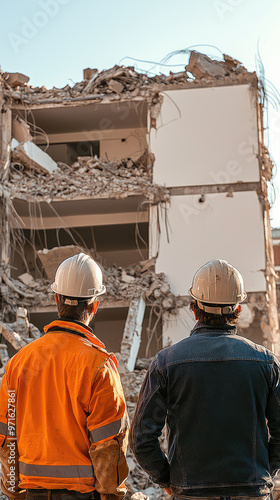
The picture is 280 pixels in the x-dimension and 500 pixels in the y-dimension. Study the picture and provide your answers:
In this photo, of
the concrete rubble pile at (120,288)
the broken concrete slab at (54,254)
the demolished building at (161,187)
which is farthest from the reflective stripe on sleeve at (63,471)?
the broken concrete slab at (54,254)

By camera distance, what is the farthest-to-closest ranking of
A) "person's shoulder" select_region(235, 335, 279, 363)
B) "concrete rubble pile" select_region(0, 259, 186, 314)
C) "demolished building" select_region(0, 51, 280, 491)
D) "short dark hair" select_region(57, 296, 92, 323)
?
"demolished building" select_region(0, 51, 280, 491), "concrete rubble pile" select_region(0, 259, 186, 314), "short dark hair" select_region(57, 296, 92, 323), "person's shoulder" select_region(235, 335, 279, 363)

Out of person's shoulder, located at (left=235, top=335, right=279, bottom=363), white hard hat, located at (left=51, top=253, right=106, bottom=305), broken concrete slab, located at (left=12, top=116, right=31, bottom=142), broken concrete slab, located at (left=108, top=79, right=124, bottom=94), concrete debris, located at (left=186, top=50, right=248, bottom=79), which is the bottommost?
person's shoulder, located at (left=235, top=335, right=279, bottom=363)

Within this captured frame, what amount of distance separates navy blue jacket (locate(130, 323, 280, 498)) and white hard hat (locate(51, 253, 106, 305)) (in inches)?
22.9

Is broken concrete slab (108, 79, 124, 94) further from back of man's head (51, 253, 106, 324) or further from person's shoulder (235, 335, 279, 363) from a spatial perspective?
person's shoulder (235, 335, 279, 363)

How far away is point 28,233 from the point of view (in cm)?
1642

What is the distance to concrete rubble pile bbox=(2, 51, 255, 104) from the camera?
14.5m

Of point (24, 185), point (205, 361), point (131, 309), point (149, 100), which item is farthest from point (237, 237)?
point (205, 361)

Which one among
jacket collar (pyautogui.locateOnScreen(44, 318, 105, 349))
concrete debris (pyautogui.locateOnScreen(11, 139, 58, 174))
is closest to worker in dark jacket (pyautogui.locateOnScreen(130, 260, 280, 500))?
jacket collar (pyautogui.locateOnScreen(44, 318, 105, 349))

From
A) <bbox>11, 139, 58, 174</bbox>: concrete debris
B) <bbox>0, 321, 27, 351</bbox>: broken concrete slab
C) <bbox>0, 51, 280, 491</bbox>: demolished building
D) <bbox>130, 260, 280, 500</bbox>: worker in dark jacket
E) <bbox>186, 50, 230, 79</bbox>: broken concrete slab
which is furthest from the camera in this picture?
<bbox>186, 50, 230, 79</bbox>: broken concrete slab

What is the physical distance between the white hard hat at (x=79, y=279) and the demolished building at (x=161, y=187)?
9271 mm

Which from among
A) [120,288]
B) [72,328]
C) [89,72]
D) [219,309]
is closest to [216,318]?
[219,309]

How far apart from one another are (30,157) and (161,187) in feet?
11.0

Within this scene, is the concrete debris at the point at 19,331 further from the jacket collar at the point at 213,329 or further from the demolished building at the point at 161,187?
the jacket collar at the point at 213,329

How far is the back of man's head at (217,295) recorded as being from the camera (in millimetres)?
2908
